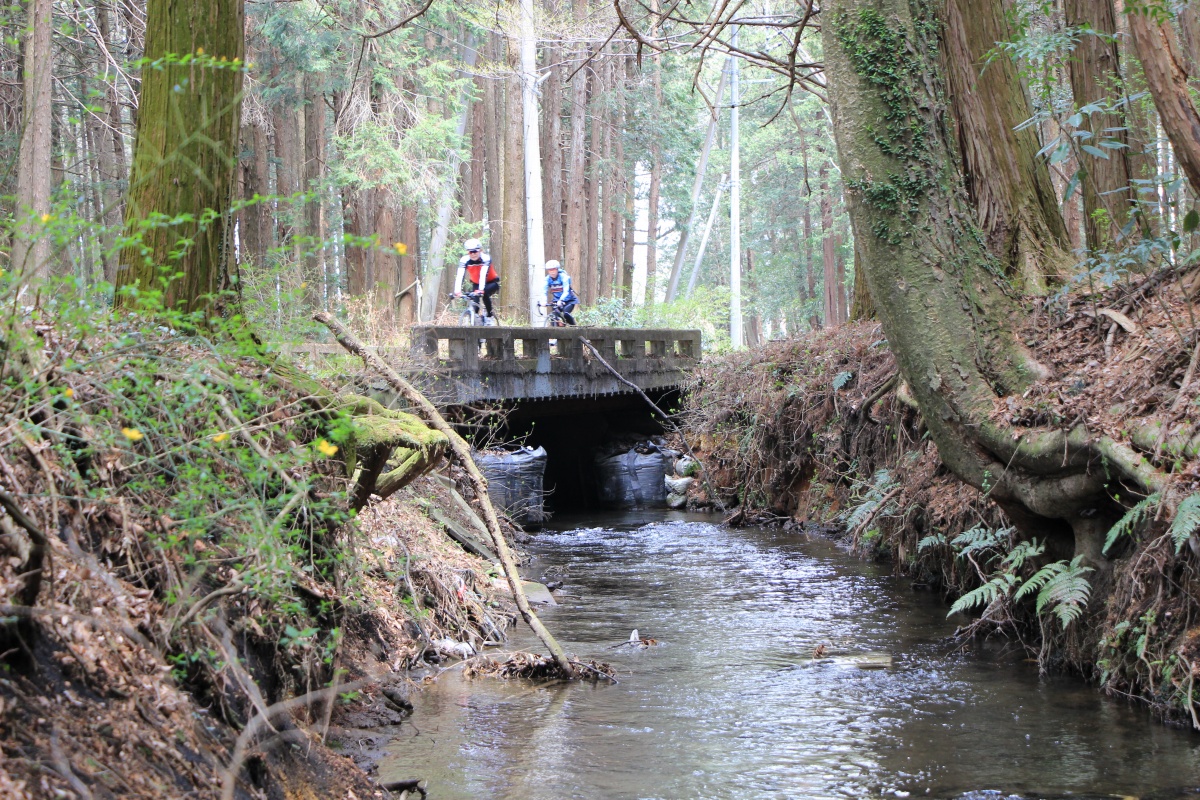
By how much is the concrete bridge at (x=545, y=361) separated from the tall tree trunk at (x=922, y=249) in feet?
20.0

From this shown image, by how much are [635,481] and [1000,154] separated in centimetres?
1115

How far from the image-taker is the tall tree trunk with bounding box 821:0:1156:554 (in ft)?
22.8

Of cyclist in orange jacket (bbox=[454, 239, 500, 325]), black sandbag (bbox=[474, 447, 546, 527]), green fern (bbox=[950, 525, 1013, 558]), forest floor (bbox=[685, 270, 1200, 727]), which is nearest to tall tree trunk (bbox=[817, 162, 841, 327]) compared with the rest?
cyclist in orange jacket (bbox=[454, 239, 500, 325])

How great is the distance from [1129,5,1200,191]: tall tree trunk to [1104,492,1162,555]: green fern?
6.44 feet

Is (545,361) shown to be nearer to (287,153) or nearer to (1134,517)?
(287,153)

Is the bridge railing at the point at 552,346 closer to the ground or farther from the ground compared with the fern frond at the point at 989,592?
farther from the ground

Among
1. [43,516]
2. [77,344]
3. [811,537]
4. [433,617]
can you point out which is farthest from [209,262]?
[811,537]

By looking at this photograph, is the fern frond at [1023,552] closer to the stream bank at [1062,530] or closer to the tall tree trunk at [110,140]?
the stream bank at [1062,530]

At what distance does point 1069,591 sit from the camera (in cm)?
632

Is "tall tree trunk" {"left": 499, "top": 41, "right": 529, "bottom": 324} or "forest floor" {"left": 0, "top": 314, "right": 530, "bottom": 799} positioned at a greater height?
"tall tree trunk" {"left": 499, "top": 41, "right": 529, "bottom": 324}

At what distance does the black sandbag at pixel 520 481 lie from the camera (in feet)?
47.5

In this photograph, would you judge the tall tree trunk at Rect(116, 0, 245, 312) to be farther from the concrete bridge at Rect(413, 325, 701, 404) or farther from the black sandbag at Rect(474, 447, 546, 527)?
the black sandbag at Rect(474, 447, 546, 527)

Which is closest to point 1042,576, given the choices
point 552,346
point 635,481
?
point 552,346

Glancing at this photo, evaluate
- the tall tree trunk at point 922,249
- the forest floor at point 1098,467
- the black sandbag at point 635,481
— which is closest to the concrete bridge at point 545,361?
the black sandbag at point 635,481
